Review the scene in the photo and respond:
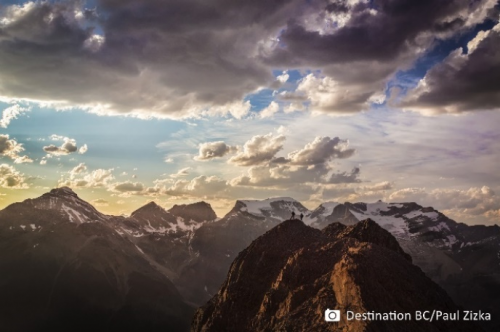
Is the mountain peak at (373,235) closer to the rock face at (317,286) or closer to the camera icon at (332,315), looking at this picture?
the rock face at (317,286)

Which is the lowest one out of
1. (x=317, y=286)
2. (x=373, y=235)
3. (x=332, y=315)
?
(x=332, y=315)

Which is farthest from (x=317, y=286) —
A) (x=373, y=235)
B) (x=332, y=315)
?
(x=373, y=235)

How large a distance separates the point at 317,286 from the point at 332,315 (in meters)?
14.8

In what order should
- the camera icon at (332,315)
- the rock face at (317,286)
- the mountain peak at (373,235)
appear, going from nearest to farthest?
the camera icon at (332,315) → the rock face at (317,286) → the mountain peak at (373,235)

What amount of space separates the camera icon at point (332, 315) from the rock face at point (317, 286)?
1040mm

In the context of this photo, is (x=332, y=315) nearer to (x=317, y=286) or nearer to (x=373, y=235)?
(x=317, y=286)

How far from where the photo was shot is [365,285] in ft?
292

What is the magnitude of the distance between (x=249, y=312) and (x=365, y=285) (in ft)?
150

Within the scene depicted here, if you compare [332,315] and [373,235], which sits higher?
[373,235]

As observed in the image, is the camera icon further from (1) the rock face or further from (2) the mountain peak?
(2) the mountain peak

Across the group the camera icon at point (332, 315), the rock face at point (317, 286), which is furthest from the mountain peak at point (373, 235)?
the camera icon at point (332, 315)

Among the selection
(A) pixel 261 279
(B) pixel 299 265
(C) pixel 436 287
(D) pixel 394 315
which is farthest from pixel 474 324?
(A) pixel 261 279

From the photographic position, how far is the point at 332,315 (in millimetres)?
85500

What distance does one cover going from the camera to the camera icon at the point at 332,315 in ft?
277
